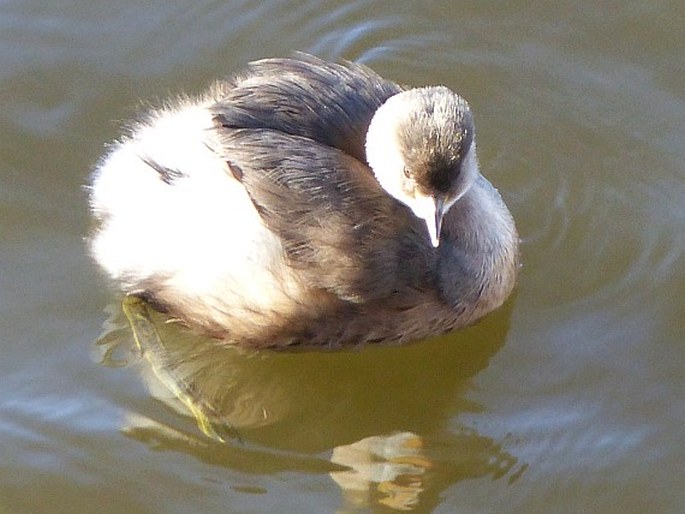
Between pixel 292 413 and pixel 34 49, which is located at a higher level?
pixel 34 49

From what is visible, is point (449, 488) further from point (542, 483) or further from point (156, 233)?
point (156, 233)

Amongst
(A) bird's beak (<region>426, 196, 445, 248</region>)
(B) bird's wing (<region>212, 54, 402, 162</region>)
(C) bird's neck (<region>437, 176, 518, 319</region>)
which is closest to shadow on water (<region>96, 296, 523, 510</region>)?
(C) bird's neck (<region>437, 176, 518, 319</region>)

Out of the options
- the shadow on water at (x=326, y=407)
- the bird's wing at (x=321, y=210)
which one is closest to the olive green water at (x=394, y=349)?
the shadow on water at (x=326, y=407)

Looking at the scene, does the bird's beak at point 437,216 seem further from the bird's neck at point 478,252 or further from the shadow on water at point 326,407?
the shadow on water at point 326,407

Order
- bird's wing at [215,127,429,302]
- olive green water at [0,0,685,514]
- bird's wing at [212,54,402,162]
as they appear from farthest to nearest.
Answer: olive green water at [0,0,685,514] < bird's wing at [212,54,402,162] < bird's wing at [215,127,429,302]

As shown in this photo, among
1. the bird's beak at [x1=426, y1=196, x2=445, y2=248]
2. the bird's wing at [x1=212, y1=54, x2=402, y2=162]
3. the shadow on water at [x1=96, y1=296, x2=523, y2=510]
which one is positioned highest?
the bird's wing at [x1=212, y1=54, x2=402, y2=162]

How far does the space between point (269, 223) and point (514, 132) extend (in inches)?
60.6

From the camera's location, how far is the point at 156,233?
429 cm

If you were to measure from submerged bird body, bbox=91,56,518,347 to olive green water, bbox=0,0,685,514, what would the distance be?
28cm

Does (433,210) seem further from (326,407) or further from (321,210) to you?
(326,407)

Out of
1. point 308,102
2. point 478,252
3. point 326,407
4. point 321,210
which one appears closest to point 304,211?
point 321,210

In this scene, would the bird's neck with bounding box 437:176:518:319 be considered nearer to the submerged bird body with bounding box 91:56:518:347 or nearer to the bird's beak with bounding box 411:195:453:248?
the submerged bird body with bounding box 91:56:518:347

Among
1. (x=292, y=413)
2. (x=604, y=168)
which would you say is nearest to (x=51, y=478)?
(x=292, y=413)

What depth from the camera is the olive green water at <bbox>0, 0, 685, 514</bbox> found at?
171 inches
